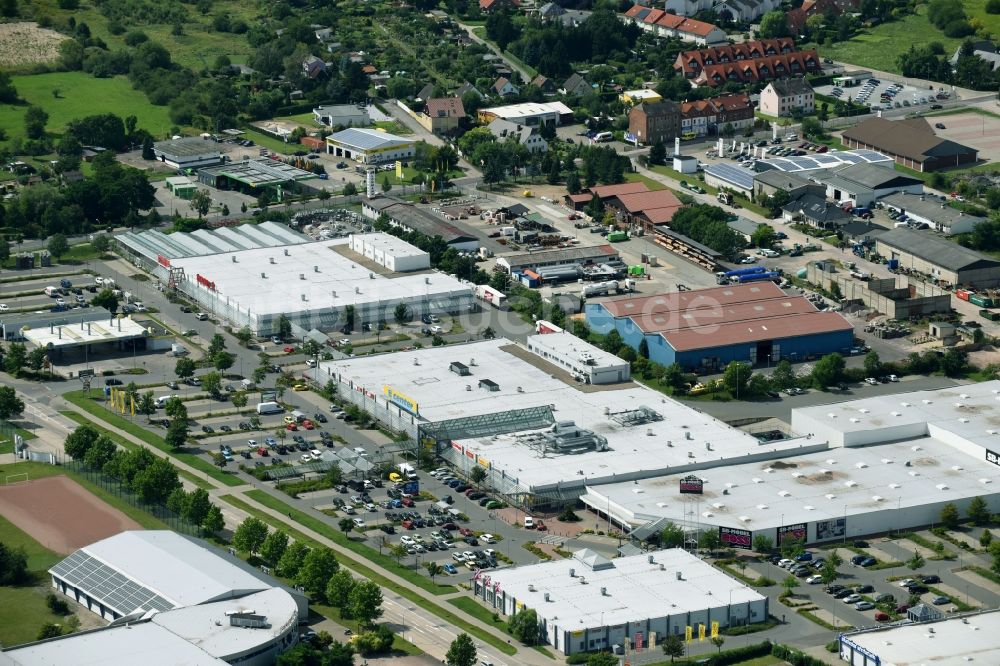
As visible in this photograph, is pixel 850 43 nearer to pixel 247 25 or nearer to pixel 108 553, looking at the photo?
pixel 247 25

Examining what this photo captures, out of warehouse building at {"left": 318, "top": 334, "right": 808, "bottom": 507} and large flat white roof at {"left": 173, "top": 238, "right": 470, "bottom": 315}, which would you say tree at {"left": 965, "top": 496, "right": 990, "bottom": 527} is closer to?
warehouse building at {"left": 318, "top": 334, "right": 808, "bottom": 507}

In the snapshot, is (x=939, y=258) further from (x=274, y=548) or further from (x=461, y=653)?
(x=461, y=653)

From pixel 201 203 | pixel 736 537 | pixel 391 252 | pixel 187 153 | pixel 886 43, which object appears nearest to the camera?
pixel 736 537

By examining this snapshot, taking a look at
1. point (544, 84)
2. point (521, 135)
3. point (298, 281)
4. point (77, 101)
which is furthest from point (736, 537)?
point (77, 101)

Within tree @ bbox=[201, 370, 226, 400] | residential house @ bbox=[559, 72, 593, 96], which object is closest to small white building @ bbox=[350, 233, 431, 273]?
tree @ bbox=[201, 370, 226, 400]

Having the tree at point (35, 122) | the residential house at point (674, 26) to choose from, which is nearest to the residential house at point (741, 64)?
the residential house at point (674, 26)

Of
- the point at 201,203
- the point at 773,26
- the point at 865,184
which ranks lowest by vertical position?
the point at 201,203

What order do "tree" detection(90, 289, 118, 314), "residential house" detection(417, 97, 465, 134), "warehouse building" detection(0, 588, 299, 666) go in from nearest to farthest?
"warehouse building" detection(0, 588, 299, 666) < "tree" detection(90, 289, 118, 314) < "residential house" detection(417, 97, 465, 134)
